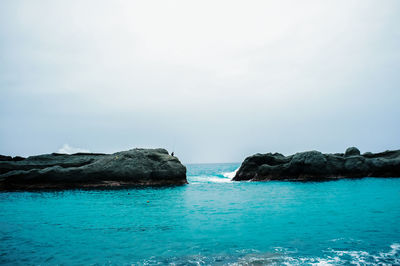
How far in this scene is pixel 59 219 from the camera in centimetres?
1825

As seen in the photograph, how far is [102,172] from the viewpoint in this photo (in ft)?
135

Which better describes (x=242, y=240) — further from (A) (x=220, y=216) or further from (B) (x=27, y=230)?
(B) (x=27, y=230)

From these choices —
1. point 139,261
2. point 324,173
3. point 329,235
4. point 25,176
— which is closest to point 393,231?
point 329,235

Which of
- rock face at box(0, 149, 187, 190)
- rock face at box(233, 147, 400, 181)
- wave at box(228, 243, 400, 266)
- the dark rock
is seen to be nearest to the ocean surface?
wave at box(228, 243, 400, 266)

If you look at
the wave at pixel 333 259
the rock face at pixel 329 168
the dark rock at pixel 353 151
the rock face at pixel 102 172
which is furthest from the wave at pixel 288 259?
the dark rock at pixel 353 151

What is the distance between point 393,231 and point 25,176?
43.9 metres

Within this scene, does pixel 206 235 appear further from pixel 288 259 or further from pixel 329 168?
pixel 329 168

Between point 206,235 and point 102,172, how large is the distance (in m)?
31.7

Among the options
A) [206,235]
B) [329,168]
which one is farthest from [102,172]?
[329,168]

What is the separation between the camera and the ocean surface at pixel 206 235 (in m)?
10.3

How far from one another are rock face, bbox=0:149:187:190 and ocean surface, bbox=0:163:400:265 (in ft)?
57.7

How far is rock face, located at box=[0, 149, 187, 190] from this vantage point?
3872 cm

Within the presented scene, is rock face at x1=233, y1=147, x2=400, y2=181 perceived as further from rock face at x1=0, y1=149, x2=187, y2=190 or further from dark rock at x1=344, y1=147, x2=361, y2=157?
rock face at x1=0, y1=149, x2=187, y2=190

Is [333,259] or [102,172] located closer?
[333,259]
